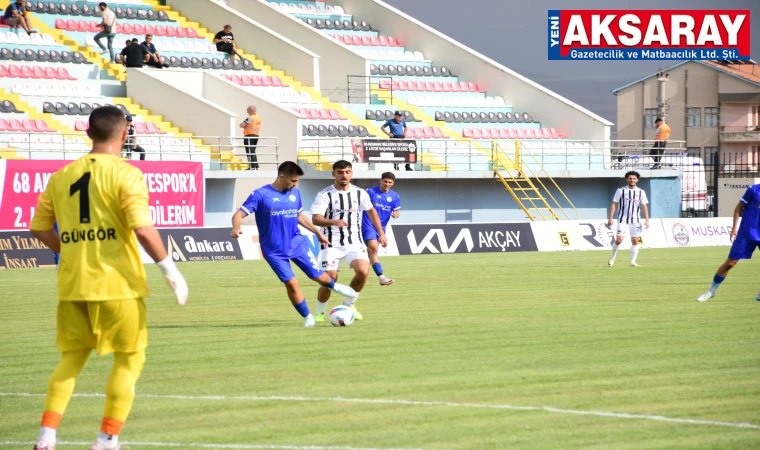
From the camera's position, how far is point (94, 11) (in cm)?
4019

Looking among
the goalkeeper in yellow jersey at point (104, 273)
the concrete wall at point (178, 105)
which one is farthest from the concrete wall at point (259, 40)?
the goalkeeper in yellow jersey at point (104, 273)

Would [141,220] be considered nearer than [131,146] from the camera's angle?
Yes

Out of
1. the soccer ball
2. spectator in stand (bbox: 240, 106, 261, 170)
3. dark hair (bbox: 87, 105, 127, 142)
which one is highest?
spectator in stand (bbox: 240, 106, 261, 170)

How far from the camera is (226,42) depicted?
3972 cm

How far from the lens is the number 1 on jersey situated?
6324mm

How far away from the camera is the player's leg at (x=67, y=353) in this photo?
6.30 meters

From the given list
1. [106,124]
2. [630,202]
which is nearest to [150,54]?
[630,202]

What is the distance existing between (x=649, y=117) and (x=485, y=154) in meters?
42.2

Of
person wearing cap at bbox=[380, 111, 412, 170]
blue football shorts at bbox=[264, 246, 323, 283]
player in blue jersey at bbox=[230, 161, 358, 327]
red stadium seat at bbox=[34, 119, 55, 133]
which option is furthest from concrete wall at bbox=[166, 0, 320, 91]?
blue football shorts at bbox=[264, 246, 323, 283]

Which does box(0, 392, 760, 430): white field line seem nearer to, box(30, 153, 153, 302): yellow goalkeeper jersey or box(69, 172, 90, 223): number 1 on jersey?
box(30, 153, 153, 302): yellow goalkeeper jersey

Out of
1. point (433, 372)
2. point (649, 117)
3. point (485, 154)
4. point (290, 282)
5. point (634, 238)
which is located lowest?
point (634, 238)

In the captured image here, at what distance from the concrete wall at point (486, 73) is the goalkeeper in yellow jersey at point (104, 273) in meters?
37.0

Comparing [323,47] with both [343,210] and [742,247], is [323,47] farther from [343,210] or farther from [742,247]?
[343,210]

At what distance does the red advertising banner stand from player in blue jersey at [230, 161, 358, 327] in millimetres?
15452
